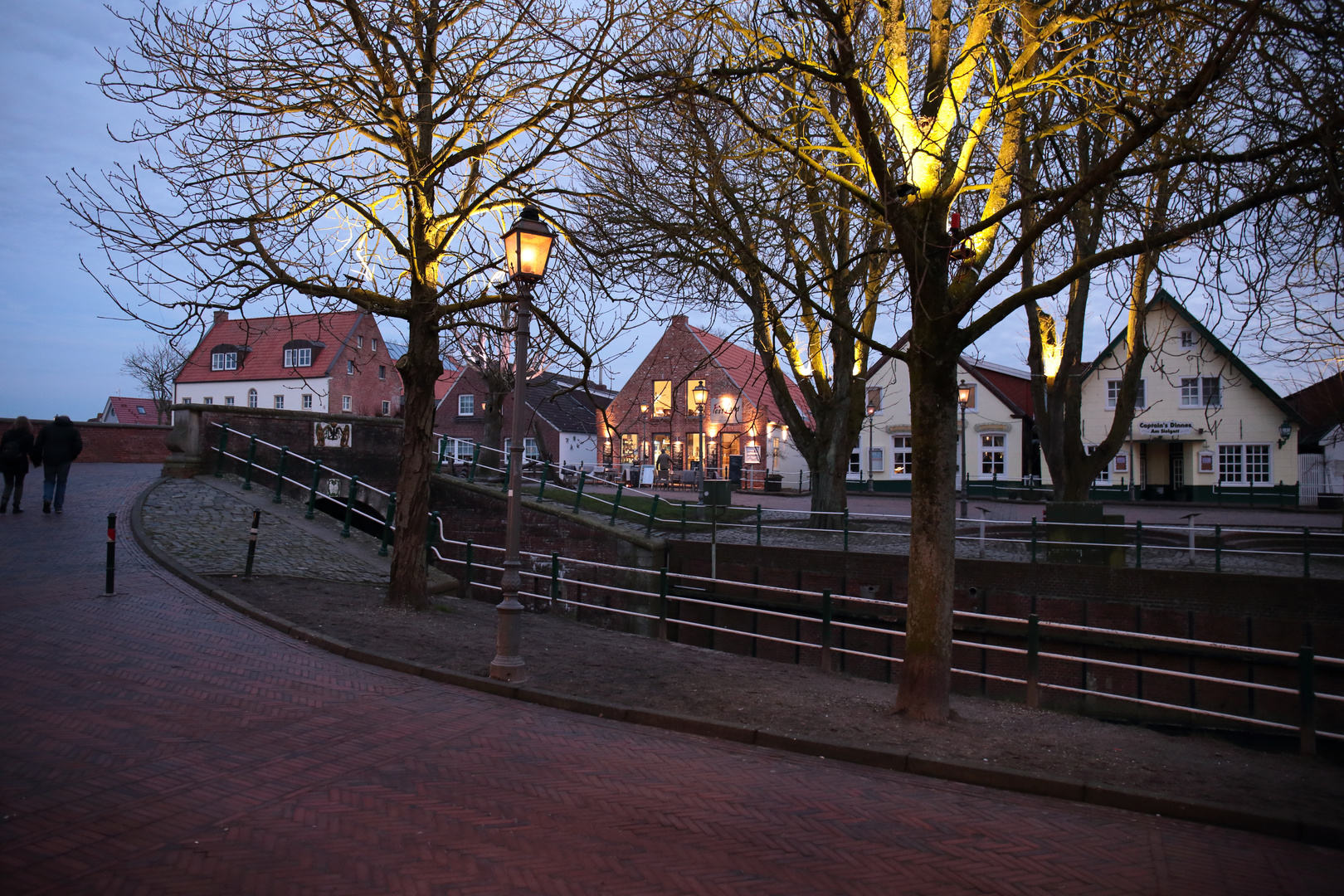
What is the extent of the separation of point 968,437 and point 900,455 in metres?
3.46

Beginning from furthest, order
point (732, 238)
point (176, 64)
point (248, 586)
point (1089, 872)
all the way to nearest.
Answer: point (248, 586) → point (176, 64) → point (732, 238) → point (1089, 872)

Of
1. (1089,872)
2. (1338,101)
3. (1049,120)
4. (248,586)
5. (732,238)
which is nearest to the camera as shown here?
(1089,872)

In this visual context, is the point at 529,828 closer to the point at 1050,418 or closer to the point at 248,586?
the point at 248,586

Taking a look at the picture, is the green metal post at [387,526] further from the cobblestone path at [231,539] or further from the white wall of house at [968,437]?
the white wall of house at [968,437]

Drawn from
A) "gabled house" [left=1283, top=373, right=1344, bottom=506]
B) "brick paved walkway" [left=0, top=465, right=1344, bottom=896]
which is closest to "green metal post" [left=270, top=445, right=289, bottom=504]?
"brick paved walkway" [left=0, top=465, right=1344, bottom=896]

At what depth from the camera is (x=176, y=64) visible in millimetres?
9844

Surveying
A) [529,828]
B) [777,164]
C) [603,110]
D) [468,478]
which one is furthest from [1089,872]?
[468,478]

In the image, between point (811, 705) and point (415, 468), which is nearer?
point (811, 705)

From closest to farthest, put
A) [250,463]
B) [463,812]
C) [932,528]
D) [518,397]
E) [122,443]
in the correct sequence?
[463,812]
[932,528]
[518,397]
[250,463]
[122,443]

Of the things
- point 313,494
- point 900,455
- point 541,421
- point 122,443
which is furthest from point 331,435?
point 900,455

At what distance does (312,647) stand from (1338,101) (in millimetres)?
10397

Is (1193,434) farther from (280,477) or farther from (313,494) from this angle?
(280,477)

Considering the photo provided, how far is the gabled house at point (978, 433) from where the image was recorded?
39406 mm

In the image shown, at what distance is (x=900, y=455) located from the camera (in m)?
42.8
